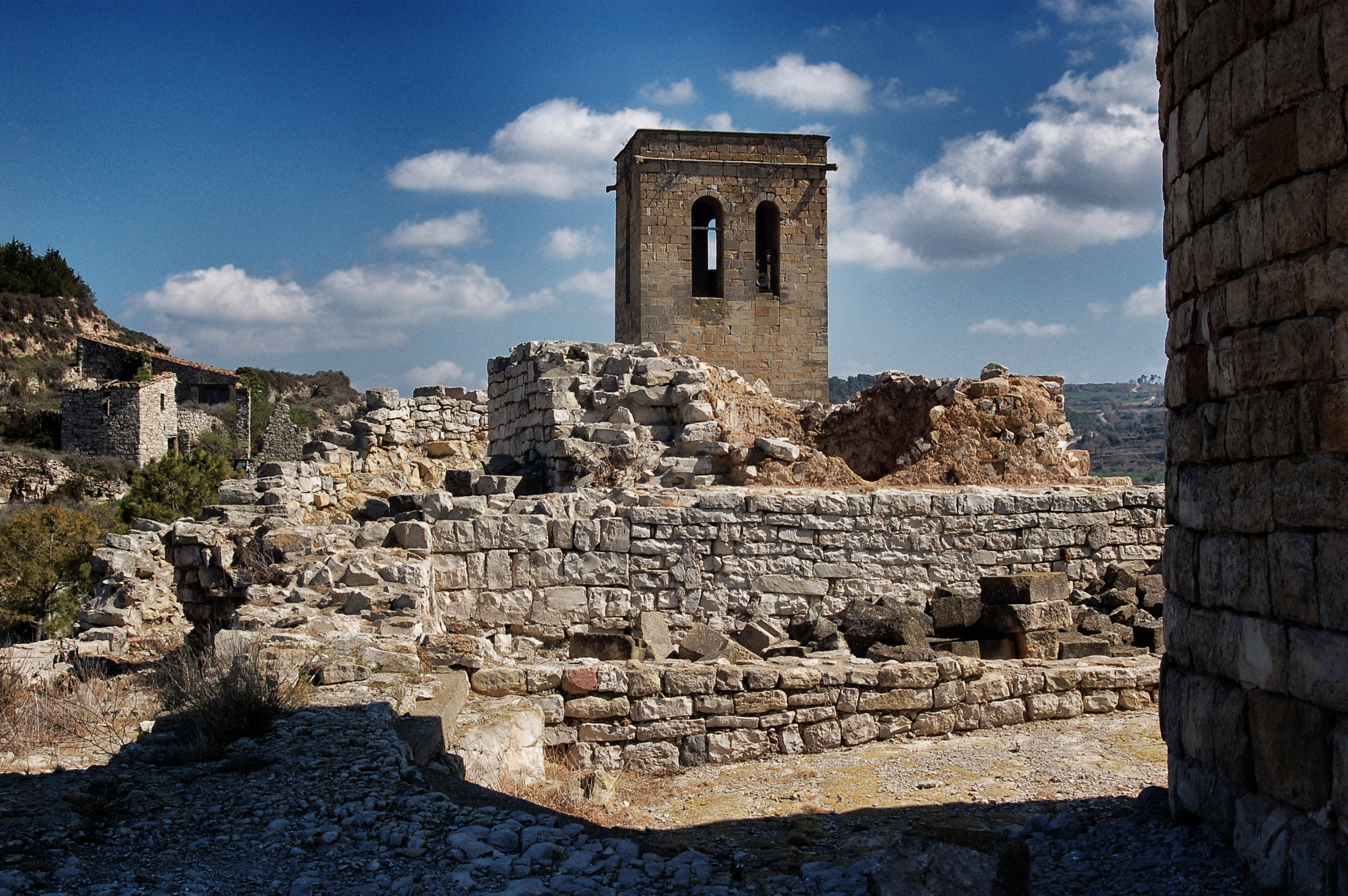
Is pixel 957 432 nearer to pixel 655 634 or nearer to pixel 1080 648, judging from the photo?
pixel 1080 648

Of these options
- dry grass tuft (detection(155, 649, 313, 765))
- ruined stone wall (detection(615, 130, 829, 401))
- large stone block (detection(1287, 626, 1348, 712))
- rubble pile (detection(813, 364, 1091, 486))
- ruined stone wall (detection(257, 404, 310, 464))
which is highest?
ruined stone wall (detection(615, 130, 829, 401))

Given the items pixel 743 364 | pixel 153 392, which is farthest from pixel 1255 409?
pixel 153 392

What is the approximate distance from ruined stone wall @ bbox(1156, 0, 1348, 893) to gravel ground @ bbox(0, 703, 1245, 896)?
411mm

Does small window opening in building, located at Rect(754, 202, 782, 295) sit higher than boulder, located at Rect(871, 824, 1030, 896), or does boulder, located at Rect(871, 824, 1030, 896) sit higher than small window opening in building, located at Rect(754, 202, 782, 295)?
small window opening in building, located at Rect(754, 202, 782, 295)

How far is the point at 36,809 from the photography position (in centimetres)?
358

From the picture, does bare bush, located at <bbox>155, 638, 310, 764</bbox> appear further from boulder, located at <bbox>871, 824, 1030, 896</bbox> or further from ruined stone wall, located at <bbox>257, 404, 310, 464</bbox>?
ruined stone wall, located at <bbox>257, 404, 310, 464</bbox>

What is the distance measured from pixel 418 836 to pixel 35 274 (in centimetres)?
6062

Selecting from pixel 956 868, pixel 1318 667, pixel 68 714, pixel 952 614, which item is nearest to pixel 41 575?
pixel 68 714

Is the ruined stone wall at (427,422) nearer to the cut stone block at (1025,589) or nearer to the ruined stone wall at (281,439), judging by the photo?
the cut stone block at (1025,589)

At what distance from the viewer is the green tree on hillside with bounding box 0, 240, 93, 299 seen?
51.6 metres

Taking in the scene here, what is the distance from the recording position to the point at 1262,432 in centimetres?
379

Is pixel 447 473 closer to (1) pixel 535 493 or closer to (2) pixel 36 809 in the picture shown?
(1) pixel 535 493

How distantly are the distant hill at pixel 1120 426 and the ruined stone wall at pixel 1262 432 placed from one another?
27.1 metres

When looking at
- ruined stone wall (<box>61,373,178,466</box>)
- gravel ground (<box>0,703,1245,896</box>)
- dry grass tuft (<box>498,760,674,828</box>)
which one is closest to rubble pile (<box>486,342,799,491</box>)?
dry grass tuft (<box>498,760,674,828</box>)
